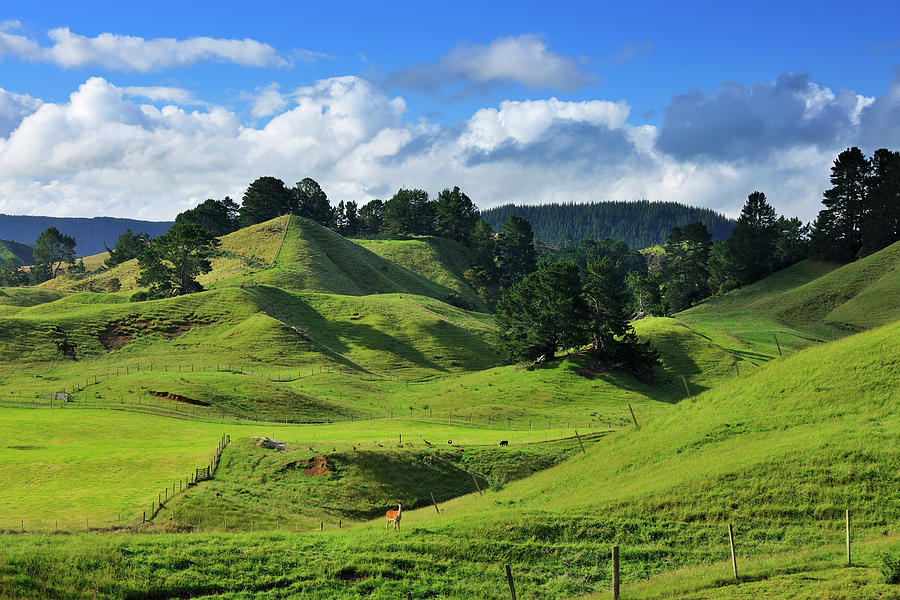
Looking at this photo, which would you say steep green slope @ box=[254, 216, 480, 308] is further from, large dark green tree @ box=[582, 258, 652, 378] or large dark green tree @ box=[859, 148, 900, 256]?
large dark green tree @ box=[859, 148, 900, 256]

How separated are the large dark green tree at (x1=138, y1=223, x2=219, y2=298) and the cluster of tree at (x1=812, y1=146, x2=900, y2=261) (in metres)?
142

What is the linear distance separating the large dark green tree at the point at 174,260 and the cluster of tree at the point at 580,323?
6413cm

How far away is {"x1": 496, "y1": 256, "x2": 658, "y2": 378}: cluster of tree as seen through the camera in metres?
97.5

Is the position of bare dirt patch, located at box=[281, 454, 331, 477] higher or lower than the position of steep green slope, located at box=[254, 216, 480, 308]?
lower

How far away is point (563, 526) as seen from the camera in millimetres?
31016

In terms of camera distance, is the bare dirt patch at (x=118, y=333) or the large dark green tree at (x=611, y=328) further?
the bare dirt patch at (x=118, y=333)

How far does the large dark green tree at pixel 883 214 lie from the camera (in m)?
156

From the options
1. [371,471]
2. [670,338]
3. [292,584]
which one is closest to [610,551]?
[292,584]

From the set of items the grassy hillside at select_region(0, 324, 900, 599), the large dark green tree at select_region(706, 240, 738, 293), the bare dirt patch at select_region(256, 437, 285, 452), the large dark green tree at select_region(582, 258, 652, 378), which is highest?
the large dark green tree at select_region(706, 240, 738, 293)

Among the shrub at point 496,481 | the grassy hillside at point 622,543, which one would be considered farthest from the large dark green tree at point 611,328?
the grassy hillside at point 622,543

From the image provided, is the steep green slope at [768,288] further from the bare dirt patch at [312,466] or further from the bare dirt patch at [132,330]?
the bare dirt patch at [312,466]

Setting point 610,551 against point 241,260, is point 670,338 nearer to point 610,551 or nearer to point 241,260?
point 610,551

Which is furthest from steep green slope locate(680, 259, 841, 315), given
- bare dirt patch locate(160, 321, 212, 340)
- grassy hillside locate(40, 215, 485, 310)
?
bare dirt patch locate(160, 321, 212, 340)

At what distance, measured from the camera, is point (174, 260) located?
437 ft
